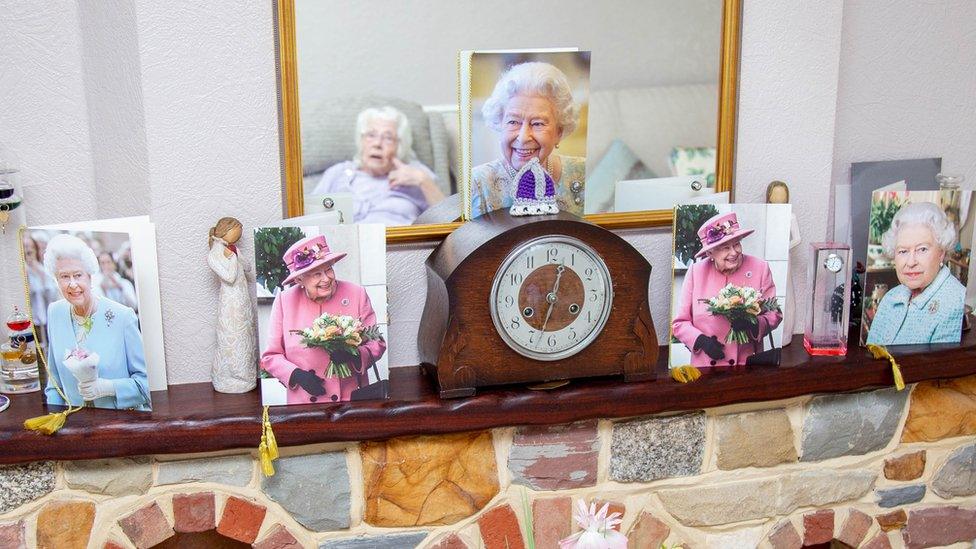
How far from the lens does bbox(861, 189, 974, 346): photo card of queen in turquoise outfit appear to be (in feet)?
5.46

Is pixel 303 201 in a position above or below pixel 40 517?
above

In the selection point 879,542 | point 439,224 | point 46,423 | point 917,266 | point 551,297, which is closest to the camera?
point 46,423

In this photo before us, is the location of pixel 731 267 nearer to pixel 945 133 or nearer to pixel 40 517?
pixel 945 133

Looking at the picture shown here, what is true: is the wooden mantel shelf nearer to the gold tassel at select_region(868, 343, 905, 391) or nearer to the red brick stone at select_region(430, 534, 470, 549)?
the gold tassel at select_region(868, 343, 905, 391)

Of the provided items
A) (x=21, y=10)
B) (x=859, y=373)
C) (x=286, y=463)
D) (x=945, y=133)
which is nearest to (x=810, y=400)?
(x=859, y=373)

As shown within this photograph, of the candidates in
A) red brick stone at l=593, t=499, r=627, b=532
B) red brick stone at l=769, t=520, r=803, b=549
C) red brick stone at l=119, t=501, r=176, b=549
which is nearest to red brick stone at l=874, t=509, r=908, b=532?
red brick stone at l=769, t=520, r=803, b=549

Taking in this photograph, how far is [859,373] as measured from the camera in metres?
1.63

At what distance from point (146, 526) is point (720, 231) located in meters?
1.02

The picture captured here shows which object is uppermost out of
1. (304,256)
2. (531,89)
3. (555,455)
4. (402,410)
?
(531,89)

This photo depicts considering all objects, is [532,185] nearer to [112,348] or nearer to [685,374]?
[685,374]

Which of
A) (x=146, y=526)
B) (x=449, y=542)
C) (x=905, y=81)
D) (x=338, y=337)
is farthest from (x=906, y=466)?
(x=146, y=526)

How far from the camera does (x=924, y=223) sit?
1.67 metres

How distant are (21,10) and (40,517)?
75 cm

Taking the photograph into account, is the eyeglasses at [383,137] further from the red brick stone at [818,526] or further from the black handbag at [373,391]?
the red brick stone at [818,526]
